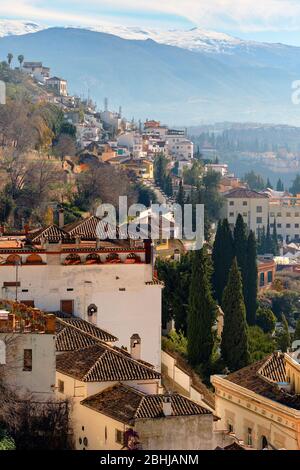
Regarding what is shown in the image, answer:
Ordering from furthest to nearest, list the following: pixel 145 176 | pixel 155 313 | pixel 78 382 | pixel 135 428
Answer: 1. pixel 145 176
2. pixel 155 313
3. pixel 78 382
4. pixel 135 428

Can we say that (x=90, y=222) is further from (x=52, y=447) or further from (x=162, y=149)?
(x=162, y=149)

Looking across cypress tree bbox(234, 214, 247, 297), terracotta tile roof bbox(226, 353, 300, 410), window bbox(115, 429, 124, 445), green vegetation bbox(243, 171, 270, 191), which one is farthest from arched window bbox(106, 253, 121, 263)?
green vegetation bbox(243, 171, 270, 191)

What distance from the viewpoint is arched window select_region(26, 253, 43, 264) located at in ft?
112

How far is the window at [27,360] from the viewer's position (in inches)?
1024

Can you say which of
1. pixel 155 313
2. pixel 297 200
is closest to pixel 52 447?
pixel 155 313

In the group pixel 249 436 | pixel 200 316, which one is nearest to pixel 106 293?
pixel 200 316

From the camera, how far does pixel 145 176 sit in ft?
294

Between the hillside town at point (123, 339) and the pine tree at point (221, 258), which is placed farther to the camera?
the pine tree at point (221, 258)

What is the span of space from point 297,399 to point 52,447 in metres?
5.01

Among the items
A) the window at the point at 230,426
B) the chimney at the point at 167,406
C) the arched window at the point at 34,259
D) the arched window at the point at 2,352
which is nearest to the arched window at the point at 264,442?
the window at the point at 230,426

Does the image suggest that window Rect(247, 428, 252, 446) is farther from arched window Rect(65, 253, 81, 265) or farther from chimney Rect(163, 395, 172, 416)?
arched window Rect(65, 253, 81, 265)

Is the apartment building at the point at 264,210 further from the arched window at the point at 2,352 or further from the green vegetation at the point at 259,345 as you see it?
the arched window at the point at 2,352

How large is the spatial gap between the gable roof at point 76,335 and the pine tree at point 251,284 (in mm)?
20839

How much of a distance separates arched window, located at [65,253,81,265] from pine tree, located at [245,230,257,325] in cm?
1871
